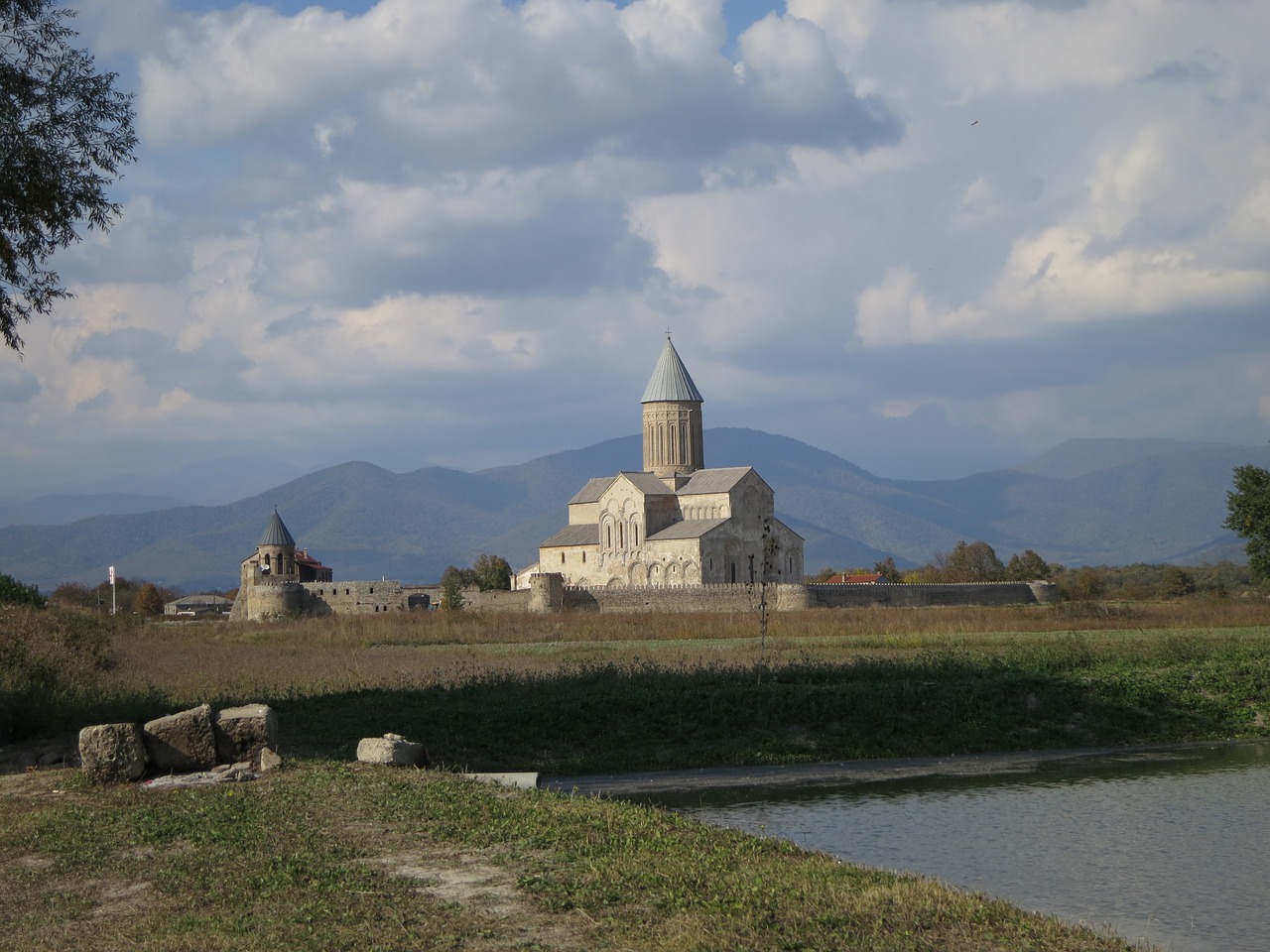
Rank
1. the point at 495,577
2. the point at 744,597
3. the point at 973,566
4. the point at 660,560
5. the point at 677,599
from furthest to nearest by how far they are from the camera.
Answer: the point at 973,566, the point at 495,577, the point at 660,560, the point at 677,599, the point at 744,597

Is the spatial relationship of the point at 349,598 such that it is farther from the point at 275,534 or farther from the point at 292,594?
the point at 275,534

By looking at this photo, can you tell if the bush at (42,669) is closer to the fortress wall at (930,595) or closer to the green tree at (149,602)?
the fortress wall at (930,595)

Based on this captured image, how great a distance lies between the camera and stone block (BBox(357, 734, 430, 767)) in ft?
40.7

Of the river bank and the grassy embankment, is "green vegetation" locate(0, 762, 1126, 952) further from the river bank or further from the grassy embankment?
the river bank

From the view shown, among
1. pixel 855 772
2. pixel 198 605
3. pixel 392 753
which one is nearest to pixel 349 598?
pixel 198 605

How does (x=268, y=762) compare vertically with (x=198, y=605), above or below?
below

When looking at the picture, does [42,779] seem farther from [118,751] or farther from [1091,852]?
[1091,852]

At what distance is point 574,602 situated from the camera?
2303 inches

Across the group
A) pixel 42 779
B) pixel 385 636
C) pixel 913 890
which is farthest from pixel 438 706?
pixel 385 636

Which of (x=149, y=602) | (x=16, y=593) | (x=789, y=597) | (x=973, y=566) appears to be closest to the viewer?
(x=16, y=593)

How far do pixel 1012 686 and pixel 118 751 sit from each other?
39.5ft

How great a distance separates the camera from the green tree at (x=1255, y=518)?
150 ft

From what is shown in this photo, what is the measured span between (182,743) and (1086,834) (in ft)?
24.7

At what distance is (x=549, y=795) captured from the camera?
1106cm
